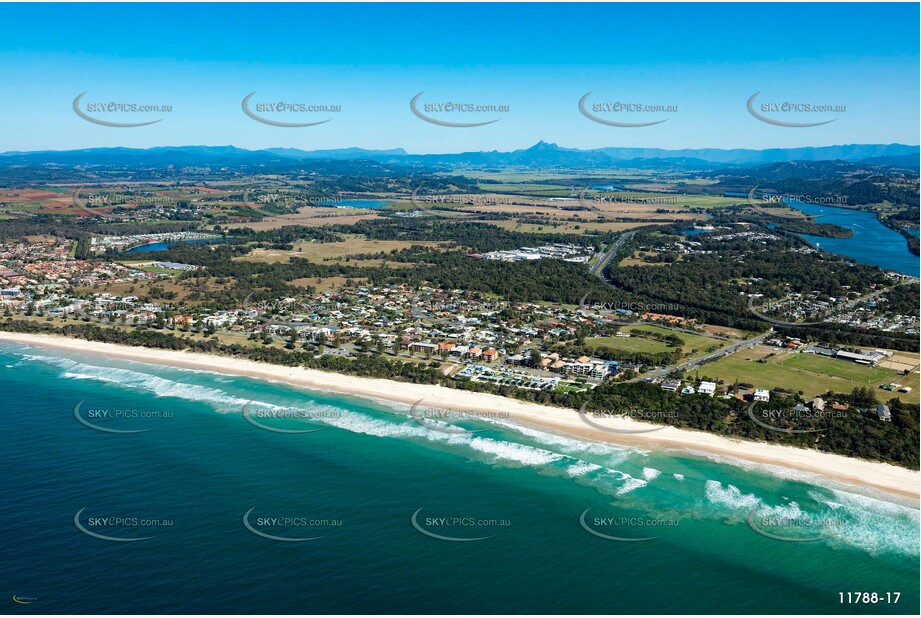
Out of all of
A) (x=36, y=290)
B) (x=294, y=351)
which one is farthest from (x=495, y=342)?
(x=36, y=290)

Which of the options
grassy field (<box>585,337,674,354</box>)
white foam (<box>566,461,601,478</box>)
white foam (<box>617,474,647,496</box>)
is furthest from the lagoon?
white foam (<box>566,461,601,478</box>)

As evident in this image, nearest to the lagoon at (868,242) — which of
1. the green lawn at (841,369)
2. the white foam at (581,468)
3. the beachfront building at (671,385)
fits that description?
the green lawn at (841,369)

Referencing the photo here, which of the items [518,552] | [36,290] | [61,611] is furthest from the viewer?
[36,290]

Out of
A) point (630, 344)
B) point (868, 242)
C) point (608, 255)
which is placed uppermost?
point (868, 242)

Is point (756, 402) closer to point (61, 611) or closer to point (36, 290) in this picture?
point (61, 611)

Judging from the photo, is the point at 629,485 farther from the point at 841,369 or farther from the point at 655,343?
the point at 841,369

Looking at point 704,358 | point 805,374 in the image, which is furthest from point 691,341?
point 805,374
